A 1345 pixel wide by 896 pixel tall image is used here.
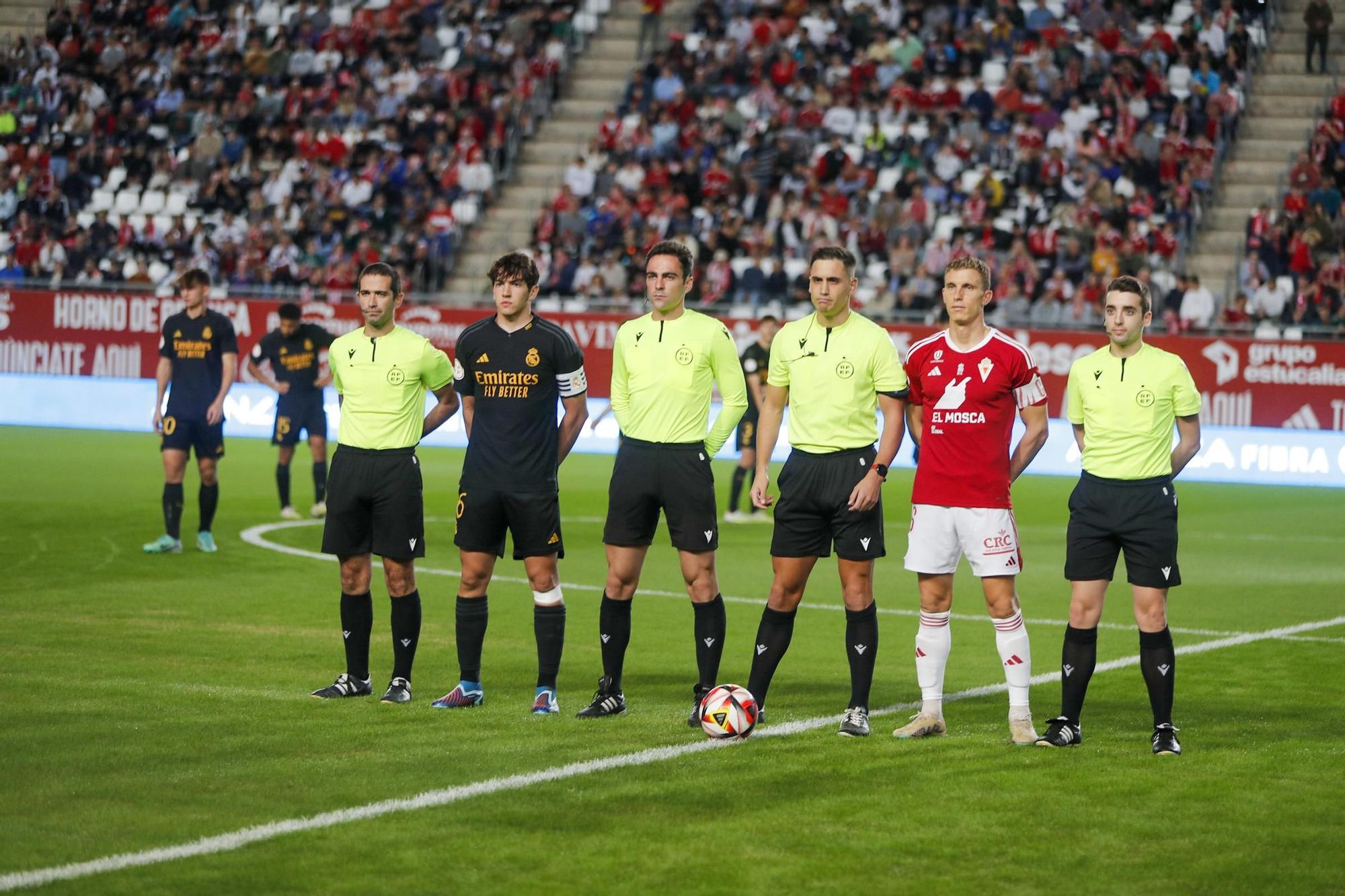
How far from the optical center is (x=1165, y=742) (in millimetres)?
8031

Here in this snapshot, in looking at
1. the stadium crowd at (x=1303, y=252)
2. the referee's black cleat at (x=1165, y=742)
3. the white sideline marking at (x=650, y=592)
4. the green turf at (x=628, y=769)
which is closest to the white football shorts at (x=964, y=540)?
the green turf at (x=628, y=769)

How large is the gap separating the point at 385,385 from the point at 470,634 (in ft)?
4.45

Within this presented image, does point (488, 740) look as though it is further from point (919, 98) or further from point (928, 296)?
point (919, 98)

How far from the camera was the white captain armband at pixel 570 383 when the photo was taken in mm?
8844

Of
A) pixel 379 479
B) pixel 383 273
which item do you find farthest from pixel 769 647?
pixel 383 273

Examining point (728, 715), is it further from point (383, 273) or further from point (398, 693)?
point (383, 273)

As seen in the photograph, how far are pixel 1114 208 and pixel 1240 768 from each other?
21.9 m

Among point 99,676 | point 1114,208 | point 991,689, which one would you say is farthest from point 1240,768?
point 1114,208

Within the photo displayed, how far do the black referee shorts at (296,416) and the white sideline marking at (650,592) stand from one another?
930mm

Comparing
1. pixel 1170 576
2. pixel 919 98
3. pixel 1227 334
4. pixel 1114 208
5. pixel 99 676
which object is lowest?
pixel 99 676

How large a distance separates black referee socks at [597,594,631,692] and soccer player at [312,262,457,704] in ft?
3.32

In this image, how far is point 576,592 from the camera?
13633mm

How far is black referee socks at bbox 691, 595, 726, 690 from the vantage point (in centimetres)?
888

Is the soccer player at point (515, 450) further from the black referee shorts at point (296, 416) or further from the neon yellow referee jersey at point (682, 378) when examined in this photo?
the black referee shorts at point (296, 416)
